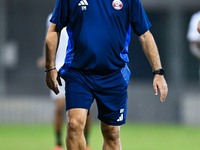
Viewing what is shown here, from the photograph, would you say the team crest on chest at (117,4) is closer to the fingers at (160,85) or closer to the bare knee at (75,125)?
the fingers at (160,85)

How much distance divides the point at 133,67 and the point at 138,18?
438 inches

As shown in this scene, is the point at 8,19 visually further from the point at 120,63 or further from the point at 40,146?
the point at 120,63

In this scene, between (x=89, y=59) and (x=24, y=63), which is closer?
(x=89, y=59)

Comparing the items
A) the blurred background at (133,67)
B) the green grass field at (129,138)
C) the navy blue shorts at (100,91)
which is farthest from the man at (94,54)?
the blurred background at (133,67)

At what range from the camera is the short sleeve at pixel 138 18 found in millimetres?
5156

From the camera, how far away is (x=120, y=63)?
17.0 feet

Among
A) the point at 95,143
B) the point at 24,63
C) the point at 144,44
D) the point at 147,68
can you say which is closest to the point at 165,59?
the point at 147,68

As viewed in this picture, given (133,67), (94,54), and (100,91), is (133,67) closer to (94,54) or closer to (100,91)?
(100,91)

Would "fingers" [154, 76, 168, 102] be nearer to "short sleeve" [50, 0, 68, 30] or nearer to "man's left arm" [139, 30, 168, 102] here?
"man's left arm" [139, 30, 168, 102]

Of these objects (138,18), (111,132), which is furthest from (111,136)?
(138,18)

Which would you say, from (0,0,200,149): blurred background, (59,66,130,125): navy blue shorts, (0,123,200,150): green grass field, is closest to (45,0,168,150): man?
(59,66,130,125): navy blue shorts

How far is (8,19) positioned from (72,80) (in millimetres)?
11462

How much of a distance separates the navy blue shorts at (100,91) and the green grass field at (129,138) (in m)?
3.16

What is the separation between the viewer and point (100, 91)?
5.12 m
